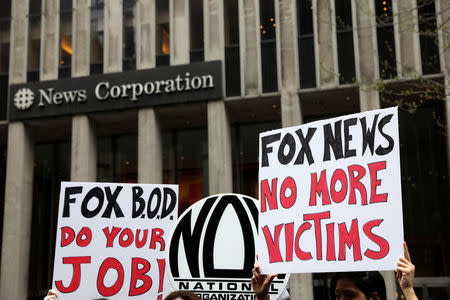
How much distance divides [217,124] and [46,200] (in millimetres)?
8903

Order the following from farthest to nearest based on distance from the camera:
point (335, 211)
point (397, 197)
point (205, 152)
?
point (205, 152) < point (335, 211) < point (397, 197)

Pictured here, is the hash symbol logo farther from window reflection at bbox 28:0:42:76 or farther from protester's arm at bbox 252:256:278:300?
protester's arm at bbox 252:256:278:300

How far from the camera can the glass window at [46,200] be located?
24141mm

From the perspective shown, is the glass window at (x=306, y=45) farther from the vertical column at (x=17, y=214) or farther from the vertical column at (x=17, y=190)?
the vertical column at (x=17, y=214)

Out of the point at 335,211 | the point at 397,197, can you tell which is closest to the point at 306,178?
the point at 335,211

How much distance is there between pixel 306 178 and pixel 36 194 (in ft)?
71.7

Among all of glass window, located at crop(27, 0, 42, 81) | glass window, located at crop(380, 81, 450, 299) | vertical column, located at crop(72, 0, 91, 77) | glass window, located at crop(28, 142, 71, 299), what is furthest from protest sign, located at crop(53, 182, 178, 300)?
glass window, located at crop(28, 142, 71, 299)

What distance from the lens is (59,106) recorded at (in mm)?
22031

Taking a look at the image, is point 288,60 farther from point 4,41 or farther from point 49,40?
point 4,41

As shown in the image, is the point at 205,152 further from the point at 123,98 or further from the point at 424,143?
the point at 424,143

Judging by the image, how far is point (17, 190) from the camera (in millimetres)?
21812

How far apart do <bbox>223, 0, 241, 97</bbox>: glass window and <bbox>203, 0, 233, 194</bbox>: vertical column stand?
0.63 ft

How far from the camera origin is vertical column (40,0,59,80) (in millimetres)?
22328

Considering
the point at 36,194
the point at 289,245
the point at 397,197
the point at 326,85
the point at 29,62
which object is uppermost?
the point at 29,62
